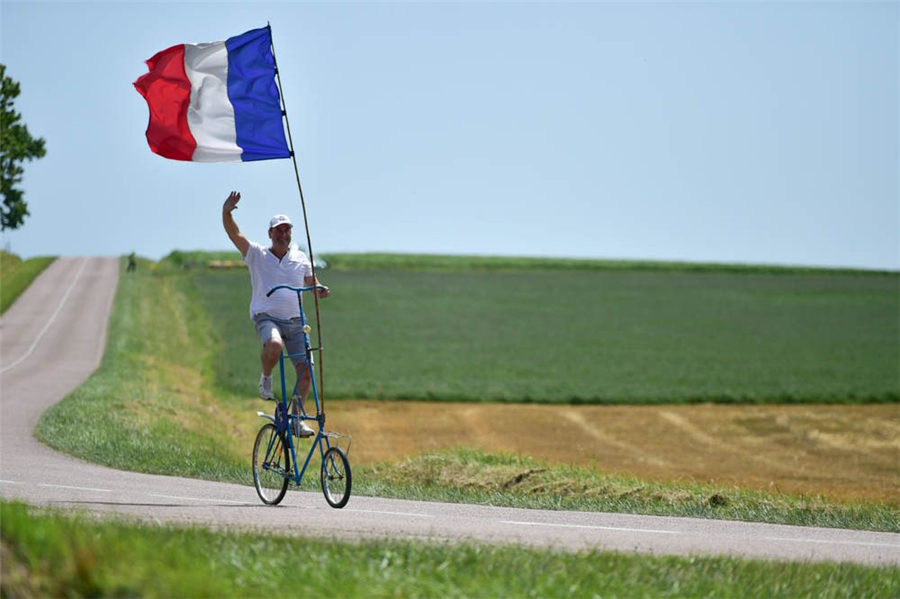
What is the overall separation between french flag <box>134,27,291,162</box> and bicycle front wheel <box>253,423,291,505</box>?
8.70 feet

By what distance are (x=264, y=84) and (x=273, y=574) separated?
6674mm

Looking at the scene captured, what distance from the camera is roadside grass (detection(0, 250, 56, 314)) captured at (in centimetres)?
6817

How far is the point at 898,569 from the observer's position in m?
9.41

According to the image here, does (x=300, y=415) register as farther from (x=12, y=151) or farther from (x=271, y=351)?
(x=12, y=151)

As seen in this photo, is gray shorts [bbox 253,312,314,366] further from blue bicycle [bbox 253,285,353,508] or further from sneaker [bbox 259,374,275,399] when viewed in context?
sneaker [bbox 259,374,275,399]

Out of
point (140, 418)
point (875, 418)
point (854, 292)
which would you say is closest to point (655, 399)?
point (875, 418)

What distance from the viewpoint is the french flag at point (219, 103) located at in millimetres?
12930

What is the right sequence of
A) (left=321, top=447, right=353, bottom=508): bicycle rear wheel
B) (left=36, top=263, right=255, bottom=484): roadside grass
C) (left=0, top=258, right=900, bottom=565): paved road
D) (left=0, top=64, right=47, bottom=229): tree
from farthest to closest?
(left=0, top=64, right=47, bottom=229): tree < (left=36, top=263, right=255, bottom=484): roadside grass < (left=321, top=447, right=353, bottom=508): bicycle rear wheel < (left=0, top=258, right=900, bottom=565): paved road

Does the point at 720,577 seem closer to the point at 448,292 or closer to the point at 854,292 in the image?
the point at 448,292

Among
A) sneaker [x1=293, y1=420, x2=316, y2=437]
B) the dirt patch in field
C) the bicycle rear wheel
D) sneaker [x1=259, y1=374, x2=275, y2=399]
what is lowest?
the dirt patch in field

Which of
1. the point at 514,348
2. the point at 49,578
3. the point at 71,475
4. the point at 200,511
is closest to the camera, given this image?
the point at 49,578

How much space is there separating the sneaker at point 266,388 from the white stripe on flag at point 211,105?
2225 mm

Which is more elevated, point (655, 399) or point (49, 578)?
point (49, 578)

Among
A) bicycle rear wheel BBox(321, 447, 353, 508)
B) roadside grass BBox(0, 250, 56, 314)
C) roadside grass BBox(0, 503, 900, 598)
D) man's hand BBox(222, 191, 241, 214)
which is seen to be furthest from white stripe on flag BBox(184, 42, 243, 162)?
roadside grass BBox(0, 250, 56, 314)
